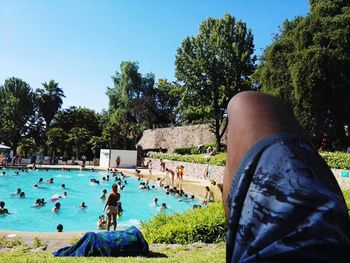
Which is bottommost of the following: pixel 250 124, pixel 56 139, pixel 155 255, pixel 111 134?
pixel 155 255

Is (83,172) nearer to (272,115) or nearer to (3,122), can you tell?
(3,122)

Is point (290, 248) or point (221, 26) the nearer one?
point (290, 248)

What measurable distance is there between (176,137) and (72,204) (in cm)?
2915

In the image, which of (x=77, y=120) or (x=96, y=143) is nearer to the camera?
(x=96, y=143)

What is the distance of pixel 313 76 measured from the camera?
2516 cm

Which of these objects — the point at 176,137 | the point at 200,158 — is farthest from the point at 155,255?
the point at 176,137

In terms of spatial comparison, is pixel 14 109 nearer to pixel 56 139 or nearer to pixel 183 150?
pixel 56 139

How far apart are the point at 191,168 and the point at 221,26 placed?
52.3ft

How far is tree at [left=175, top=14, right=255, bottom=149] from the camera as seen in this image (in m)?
39.0

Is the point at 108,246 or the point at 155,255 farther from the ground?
the point at 108,246

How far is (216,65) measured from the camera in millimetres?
39312

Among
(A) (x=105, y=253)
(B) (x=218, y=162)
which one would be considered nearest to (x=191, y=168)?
(B) (x=218, y=162)

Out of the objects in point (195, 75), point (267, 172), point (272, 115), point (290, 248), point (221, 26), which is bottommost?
point (290, 248)

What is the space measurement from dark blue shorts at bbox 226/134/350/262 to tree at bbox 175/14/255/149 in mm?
37887
